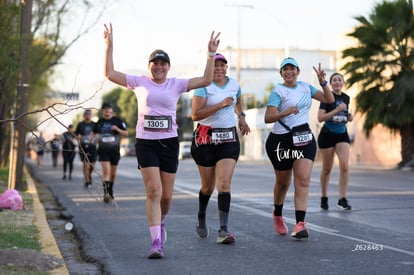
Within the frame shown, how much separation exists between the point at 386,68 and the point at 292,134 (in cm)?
2349

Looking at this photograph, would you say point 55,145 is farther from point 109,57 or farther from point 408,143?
point 109,57

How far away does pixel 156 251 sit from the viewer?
303 inches

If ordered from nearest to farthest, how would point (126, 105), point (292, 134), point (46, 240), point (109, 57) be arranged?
point (109, 57) → point (46, 240) → point (292, 134) → point (126, 105)

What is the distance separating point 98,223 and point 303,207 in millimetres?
3410

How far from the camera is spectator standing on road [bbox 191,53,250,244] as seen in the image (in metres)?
8.70

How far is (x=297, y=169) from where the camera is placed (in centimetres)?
909

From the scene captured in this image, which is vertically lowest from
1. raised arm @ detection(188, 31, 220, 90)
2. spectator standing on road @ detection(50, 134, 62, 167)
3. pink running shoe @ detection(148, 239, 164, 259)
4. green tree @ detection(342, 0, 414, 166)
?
pink running shoe @ detection(148, 239, 164, 259)

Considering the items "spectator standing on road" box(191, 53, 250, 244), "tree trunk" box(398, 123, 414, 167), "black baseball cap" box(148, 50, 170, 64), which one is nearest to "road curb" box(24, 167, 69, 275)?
"spectator standing on road" box(191, 53, 250, 244)

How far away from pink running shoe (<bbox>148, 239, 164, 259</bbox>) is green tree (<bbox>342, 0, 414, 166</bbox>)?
23913mm

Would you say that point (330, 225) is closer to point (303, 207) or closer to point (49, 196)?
point (303, 207)

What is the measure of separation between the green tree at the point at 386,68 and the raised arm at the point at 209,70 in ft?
76.9

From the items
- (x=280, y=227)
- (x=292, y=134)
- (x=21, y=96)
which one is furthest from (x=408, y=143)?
(x=292, y=134)

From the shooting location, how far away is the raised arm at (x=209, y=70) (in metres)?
7.84

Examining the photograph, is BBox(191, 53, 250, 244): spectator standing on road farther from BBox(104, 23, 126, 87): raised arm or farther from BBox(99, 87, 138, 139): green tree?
BBox(99, 87, 138, 139): green tree
